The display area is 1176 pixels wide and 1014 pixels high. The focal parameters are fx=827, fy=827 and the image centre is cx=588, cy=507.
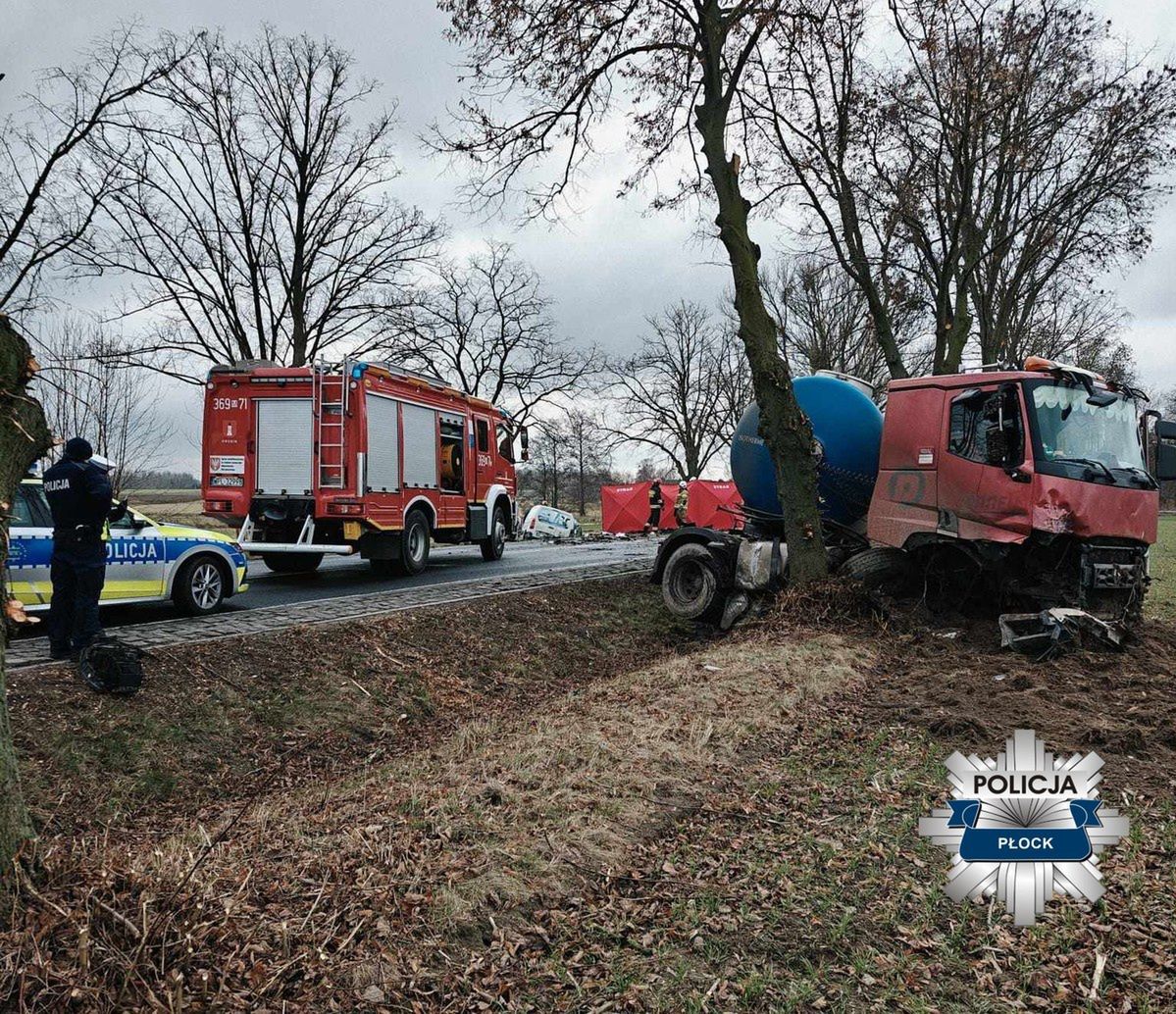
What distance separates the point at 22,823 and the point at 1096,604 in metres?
8.87

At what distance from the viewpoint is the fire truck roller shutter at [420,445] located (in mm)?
13713

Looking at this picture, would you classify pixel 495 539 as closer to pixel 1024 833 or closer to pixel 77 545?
pixel 77 545

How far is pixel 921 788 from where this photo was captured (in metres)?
4.66

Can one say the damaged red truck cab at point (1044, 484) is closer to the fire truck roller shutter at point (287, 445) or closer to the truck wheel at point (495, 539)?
the fire truck roller shutter at point (287, 445)

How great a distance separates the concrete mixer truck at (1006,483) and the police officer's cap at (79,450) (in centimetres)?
822

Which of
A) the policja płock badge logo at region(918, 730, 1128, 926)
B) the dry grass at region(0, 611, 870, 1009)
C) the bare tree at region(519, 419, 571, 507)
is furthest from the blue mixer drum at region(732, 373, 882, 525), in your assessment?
the bare tree at region(519, 419, 571, 507)

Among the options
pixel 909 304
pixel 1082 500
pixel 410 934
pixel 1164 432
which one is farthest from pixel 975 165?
pixel 410 934

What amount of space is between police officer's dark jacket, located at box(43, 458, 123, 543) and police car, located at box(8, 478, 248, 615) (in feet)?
2.76

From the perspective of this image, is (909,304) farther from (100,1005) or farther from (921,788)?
(100,1005)

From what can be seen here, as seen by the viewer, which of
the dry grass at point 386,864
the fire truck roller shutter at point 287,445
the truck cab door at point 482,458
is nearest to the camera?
the dry grass at point 386,864

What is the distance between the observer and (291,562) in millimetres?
13945

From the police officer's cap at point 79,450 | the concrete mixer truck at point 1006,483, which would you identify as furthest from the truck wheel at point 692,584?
the police officer's cap at point 79,450

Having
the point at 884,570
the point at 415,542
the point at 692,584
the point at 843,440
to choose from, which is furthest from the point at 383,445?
the point at 884,570

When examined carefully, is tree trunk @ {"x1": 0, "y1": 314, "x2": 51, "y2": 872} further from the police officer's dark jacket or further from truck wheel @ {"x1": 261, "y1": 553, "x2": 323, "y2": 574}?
truck wheel @ {"x1": 261, "y1": 553, "x2": 323, "y2": 574}
